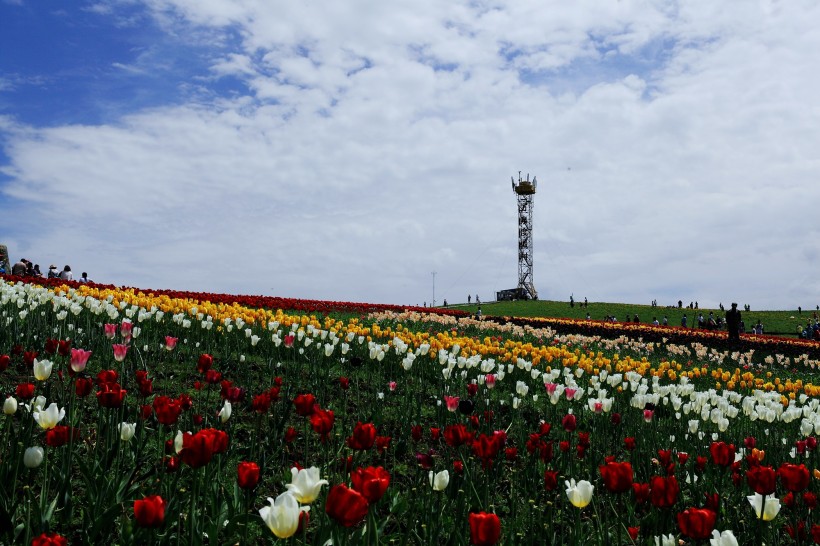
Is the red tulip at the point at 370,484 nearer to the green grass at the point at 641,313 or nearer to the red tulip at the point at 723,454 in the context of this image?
the red tulip at the point at 723,454

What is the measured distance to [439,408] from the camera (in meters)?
7.62

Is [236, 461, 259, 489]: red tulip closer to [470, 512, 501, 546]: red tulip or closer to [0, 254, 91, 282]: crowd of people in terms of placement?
[470, 512, 501, 546]: red tulip

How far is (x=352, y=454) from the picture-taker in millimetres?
4898

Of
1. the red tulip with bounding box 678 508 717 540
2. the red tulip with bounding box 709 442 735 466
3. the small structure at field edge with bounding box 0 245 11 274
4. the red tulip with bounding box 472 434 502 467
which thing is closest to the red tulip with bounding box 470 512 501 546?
the red tulip with bounding box 678 508 717 540

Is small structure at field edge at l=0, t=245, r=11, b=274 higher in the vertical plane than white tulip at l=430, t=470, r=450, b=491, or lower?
higher

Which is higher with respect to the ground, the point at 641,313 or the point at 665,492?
the point at 641,313

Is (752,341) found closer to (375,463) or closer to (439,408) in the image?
(439,408)

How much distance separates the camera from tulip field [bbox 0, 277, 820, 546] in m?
3.26

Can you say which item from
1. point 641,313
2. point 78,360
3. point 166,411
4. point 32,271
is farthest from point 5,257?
point 641,313

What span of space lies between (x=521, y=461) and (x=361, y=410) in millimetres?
1942

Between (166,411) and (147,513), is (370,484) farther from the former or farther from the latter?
(166,411)

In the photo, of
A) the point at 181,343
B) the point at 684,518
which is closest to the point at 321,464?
the point at 684,518

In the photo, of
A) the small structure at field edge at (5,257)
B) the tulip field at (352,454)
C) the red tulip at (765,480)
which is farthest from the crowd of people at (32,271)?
the red tulip at (765,480)

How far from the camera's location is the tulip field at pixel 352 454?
3260 millimetres
